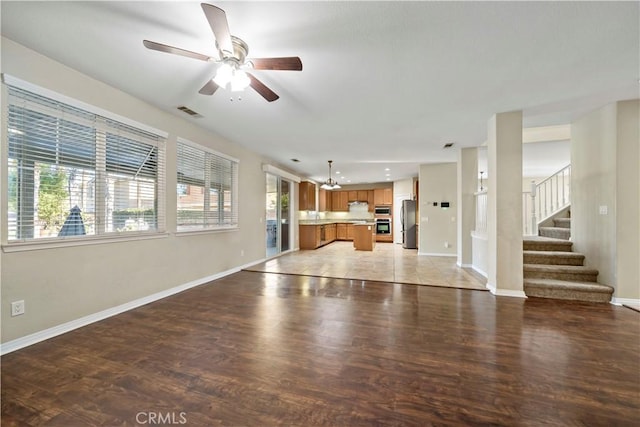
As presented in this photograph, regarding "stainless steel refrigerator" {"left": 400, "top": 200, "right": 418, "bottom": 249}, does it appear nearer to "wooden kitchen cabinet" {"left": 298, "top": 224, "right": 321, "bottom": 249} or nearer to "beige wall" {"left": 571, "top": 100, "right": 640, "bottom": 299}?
"wooden kitchen cabinet" {"left": 298, "top": 224, "right": 321, "bottom": 249}

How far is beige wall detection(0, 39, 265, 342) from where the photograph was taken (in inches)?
89.5

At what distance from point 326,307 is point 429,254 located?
508 centimetres

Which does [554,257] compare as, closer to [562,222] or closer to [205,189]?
[562,222]

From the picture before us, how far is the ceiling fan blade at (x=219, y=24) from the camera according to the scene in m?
1.49

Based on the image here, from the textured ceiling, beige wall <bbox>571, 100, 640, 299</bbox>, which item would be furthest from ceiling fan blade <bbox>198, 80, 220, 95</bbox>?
beige wall <bbox>571, 100, 640, 299</bbox>

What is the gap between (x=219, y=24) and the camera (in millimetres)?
1642

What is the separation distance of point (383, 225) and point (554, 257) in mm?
7026

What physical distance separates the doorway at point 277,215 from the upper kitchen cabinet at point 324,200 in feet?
11.2

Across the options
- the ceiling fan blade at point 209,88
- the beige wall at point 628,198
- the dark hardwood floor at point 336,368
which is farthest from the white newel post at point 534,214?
the ceiling fan blade at point 209,88

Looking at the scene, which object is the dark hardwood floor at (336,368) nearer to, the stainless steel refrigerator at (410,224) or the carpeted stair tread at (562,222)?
the carpeted stair tread at (562,222)

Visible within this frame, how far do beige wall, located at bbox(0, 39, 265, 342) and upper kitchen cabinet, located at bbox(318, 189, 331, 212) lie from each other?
6.98 meters

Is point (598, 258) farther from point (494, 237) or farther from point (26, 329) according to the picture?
point (26, 329)

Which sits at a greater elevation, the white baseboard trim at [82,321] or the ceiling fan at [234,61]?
the ceiling fan at [234,61]

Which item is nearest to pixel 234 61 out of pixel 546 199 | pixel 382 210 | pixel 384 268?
pixel 384 268
